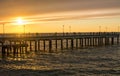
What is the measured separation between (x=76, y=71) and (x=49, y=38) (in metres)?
39.0

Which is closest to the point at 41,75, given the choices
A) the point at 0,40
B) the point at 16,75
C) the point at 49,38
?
the point at 16,75

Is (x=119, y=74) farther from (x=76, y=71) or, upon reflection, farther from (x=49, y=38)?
(x=49, y=38)

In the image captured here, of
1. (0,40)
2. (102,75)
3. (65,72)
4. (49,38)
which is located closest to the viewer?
(102,75)

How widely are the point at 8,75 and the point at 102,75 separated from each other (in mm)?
11441

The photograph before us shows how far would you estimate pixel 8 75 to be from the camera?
117ft

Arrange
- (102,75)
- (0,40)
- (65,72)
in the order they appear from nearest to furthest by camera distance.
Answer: (102,75)
(65,72)
(0,40)

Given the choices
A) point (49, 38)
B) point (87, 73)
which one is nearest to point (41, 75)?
point (87, 73)

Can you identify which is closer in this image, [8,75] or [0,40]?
[8,75]

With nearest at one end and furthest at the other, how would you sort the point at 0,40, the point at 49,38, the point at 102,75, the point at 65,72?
the point at 102,75 → the point at 65,72 → the point at 0,40 → the point at 49,38

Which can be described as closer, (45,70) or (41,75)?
(41,75)

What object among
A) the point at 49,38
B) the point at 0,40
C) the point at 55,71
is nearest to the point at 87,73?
the point at 55,71

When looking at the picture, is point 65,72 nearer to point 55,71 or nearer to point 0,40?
point 55,71

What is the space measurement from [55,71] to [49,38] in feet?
126

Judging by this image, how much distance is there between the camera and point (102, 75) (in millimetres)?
35344
